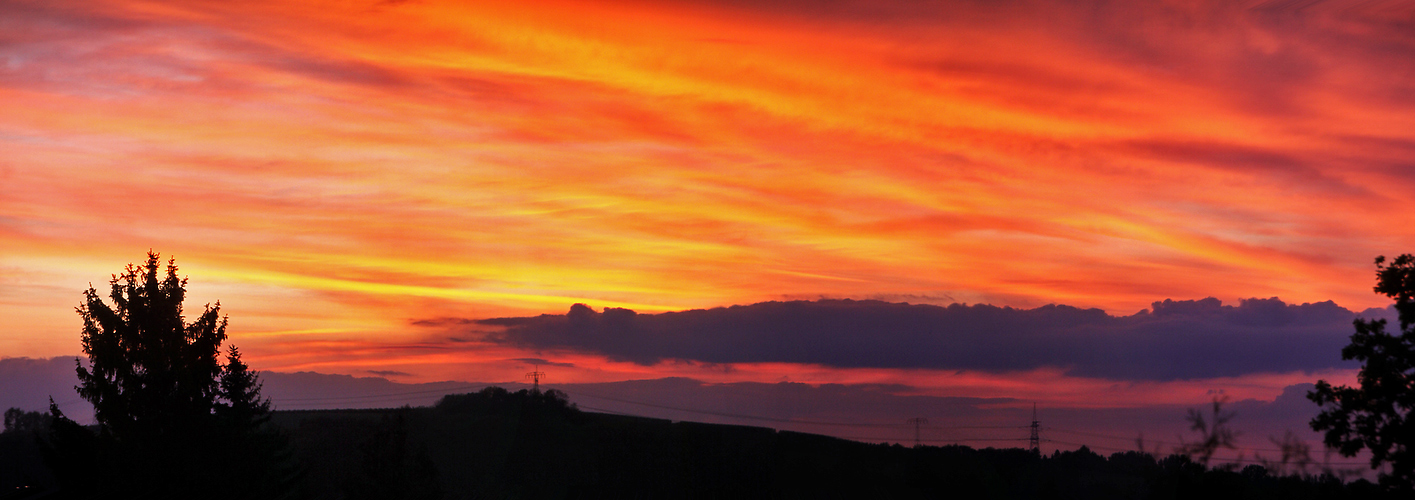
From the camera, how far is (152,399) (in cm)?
6266

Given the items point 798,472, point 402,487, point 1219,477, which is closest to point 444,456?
point 798,472

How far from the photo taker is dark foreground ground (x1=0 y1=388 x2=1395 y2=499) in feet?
434

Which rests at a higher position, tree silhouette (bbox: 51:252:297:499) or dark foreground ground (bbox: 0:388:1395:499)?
tree silhouette (bbox: 51:252:297:499)

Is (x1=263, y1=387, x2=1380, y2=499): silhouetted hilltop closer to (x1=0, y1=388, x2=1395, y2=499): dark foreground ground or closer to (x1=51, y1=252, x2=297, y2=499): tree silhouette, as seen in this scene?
(x1=0, y1=388, x2=1395, y2=499): dark foreground ground

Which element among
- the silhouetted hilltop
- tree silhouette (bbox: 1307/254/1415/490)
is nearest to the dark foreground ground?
the silhouetted hilltop

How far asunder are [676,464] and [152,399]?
298 feet

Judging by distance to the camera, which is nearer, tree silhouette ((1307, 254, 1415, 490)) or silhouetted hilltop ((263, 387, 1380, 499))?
tree silhouette ((1307, 254, 1415, 490))

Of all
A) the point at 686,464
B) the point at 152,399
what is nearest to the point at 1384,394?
the point at 152,399

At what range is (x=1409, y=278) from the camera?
159 ft

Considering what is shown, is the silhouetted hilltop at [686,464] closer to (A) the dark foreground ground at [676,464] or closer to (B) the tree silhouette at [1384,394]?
(A) the dark foreground ground at [676,464]

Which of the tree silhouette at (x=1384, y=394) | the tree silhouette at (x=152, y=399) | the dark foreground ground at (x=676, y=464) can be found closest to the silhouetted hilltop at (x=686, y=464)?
the dark foreground ground at (x=676, y=464)

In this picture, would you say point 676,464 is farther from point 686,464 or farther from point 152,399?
point 152,399

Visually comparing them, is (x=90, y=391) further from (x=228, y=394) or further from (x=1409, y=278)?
(x=1409, y=278)

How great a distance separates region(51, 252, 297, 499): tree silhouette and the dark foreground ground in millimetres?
40685
